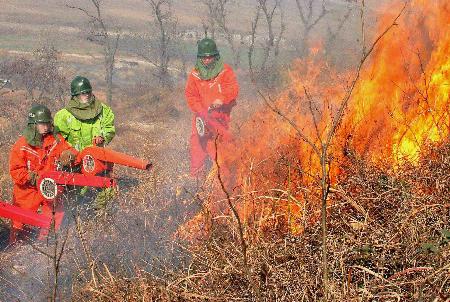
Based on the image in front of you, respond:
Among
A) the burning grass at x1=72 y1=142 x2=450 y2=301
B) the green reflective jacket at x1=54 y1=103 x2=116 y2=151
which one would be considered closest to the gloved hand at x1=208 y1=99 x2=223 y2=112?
the green reflective jacket at x1=54 y1=103 x2=116 y2=151

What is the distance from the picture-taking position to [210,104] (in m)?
8.56

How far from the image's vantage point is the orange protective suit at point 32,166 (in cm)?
645

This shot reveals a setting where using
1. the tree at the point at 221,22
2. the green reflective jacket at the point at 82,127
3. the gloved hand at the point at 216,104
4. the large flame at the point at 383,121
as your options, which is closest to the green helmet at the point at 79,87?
the green reflective jacket at the point at 82,127

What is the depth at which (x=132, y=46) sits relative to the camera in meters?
36.2

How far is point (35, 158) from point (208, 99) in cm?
320

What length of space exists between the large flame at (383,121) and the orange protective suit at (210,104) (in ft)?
4.52

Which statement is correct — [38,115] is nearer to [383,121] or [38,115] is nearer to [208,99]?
[208,99]

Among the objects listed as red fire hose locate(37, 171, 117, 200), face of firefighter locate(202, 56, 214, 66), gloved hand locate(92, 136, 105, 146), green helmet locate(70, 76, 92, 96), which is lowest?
red fire hose locate(37, 171, 117, 200)

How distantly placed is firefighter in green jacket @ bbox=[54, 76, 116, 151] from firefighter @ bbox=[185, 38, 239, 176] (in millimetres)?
1849

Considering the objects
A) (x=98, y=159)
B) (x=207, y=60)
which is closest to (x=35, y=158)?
(x=98, y=159)

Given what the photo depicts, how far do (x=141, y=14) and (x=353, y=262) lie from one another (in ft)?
166

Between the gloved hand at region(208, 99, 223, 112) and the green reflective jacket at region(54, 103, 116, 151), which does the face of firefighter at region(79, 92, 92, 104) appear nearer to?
the green reflective jacket at region(54, 103, 116, 151)

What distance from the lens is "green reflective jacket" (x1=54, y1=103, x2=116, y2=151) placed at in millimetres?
7008

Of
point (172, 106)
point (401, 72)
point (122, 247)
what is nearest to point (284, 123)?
point (401, 72)
